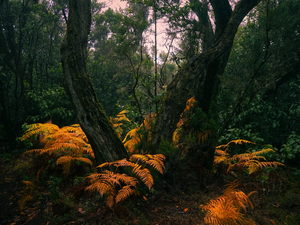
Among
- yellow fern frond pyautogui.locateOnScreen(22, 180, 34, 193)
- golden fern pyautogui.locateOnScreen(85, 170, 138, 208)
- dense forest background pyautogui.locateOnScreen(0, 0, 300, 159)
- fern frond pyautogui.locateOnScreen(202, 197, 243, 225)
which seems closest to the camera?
fern frond pyautogui.locateOnScreen(202, 197, 243, 225)

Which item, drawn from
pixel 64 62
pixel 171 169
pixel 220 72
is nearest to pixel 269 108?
pixel 220 72

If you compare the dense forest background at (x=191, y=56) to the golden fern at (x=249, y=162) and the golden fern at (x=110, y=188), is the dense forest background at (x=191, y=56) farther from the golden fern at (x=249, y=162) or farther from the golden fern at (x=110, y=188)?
the golden fern at (x=110, y=188)

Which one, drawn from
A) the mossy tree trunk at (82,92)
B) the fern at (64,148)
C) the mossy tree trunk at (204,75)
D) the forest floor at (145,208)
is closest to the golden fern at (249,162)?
the forest floor at (145,208)

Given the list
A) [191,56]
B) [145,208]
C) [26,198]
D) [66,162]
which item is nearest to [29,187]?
[26,198]

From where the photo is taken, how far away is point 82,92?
2953 mm

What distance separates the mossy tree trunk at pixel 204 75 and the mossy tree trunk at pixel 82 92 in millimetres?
862

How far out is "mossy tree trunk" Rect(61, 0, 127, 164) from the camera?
2.93 meters

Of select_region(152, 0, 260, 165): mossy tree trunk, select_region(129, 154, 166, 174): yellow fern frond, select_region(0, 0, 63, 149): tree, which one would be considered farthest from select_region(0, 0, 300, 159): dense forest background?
select_region(129, 154, 166, 174): yellow fern frond

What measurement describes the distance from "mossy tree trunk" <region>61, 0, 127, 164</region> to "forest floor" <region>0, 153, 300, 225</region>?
0.71 m

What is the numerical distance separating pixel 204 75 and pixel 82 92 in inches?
104

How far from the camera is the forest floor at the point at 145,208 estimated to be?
2.43m

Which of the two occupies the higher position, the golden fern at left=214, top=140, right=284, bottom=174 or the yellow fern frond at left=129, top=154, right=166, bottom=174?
the yellow fern frond at left=129, top=154, right=166, bottom=174

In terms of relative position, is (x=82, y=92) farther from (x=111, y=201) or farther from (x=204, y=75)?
(x=204, y=75)

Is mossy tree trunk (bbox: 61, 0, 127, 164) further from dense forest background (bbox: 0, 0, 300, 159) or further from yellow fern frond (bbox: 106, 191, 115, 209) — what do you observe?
dense forest background (bbox: 0, 0, 300, 159)
